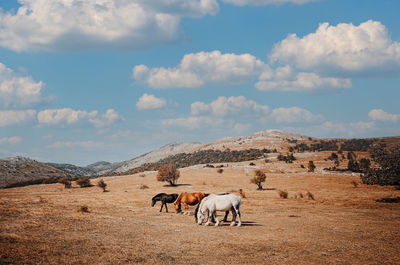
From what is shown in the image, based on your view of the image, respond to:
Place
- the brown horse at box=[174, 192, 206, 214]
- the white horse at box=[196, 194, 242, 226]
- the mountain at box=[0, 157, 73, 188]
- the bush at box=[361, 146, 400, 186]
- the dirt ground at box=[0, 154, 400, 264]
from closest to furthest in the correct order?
the dirt ground at box=[0, 154, 400, 264] → the white horse at box=[196, 194, 242, 226] → the brown horse at box=[174, 192, 206, 214] → the bush at box=[361, 146, 400, 186] → the mountain at box=[0, 157, 73, 188]

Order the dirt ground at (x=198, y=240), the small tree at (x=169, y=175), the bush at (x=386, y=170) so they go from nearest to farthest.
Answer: the dirt ground at (x=198, y=240)
the bush at (x=386, y=170)
the small tree at (x=169, y=175)

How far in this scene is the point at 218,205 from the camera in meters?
16.9

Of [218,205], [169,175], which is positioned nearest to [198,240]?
[218,205]

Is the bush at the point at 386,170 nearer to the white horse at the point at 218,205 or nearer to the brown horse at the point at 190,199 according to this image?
the brown horse at the point at 190,199

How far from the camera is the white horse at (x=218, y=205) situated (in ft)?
55.2

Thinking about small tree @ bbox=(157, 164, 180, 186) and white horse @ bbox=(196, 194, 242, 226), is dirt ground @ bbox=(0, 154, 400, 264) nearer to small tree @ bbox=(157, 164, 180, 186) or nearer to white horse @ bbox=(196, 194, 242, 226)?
white horse @ bbox=(196, 194, 242, 226)

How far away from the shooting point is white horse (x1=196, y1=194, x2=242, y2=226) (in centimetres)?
1683

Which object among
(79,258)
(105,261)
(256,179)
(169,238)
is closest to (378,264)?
(169,238)

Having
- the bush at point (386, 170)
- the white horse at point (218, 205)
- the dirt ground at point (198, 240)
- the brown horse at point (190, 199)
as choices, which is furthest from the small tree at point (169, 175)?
the white horse at point (218, 205)

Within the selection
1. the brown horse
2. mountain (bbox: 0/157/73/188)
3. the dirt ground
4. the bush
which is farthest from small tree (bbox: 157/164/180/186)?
the bush

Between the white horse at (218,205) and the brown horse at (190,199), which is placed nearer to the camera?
the white horse at (218,205)

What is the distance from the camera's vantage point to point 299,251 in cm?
1111

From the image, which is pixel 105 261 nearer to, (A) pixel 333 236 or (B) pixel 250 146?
(A) pixel 333 236

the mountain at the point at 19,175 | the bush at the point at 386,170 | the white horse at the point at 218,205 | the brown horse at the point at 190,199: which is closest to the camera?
the white horse at the point at 218,205
